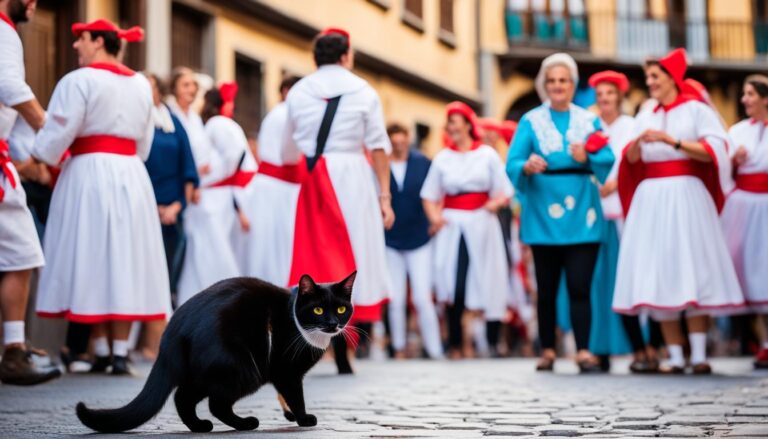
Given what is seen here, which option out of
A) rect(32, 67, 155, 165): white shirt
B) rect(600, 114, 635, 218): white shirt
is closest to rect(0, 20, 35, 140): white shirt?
rect(32, 67, 155, 165): white shirt

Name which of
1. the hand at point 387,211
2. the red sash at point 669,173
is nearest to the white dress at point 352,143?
the hand at point 387,211

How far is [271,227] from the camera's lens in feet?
41.9

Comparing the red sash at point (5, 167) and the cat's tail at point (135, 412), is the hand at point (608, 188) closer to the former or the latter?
the red sash at point (5, 167)

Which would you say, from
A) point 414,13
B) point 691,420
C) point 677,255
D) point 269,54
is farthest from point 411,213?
point 414,13

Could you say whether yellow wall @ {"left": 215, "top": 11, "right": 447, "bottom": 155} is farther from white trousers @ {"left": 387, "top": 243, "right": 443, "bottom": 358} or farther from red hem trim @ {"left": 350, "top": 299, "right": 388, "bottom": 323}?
red hem trim @ {"left": 350, "top": 299, "right": 388, "bottom": 323}

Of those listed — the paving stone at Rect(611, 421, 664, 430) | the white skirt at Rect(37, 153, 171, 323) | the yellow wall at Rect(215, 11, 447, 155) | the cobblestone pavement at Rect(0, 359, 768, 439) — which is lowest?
the paving stone at Rect(611, 421, 664, 430)

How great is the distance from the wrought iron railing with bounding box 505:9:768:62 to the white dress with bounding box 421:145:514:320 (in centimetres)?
2049

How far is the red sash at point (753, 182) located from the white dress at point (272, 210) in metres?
3.36

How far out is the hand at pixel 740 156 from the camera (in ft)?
38.3

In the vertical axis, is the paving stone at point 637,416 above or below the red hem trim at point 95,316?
below

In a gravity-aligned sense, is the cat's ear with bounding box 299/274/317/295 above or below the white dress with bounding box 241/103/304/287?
below

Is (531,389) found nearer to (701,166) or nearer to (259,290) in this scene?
(701,166)

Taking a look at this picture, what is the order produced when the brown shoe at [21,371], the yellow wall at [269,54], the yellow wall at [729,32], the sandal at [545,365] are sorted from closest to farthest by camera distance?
the brown shoe at [21,371] < the sandal at [545,365] < the yellow wall at [269,54] < the yellow wall at [729,32]

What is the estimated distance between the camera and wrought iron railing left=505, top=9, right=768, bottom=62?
1411 inches
